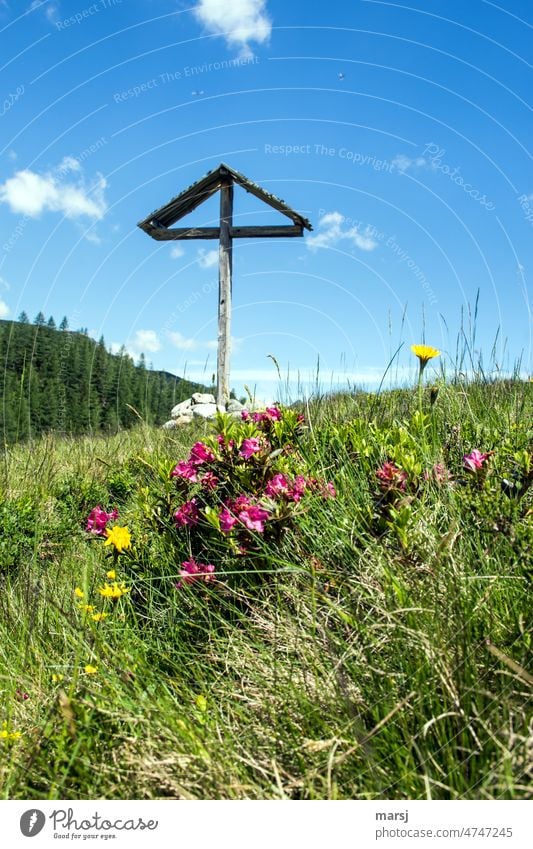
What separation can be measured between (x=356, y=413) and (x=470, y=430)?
1.66m

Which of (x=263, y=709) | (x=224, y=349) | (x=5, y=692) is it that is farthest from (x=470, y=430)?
(x=224, y=349)

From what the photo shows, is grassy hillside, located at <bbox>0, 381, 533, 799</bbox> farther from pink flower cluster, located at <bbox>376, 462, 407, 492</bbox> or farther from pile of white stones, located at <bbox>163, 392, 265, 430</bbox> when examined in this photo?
pile of white stones, located at <bbox>163, 392, 265, 430</bbox>

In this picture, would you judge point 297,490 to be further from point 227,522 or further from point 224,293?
point 224,293

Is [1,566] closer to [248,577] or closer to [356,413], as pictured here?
[248,577]

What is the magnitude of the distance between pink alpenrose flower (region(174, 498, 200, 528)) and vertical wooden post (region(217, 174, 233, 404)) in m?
7.13

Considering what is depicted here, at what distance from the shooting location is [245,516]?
242cm

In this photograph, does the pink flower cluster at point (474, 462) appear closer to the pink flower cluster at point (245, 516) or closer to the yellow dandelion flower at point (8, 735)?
the pink flower cluster at point (245, 516)

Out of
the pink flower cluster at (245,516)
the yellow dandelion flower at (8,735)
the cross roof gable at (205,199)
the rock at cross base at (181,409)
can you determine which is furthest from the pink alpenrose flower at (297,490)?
the rock at cross base at (181,409)

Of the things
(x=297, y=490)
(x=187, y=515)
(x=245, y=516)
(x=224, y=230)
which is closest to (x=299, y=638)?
(x=245, y=516)

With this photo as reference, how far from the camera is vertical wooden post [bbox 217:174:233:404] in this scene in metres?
9.83

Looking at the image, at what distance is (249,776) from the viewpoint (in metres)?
1.62

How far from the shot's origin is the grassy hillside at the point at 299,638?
1488mm

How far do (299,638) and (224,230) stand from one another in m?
8.78

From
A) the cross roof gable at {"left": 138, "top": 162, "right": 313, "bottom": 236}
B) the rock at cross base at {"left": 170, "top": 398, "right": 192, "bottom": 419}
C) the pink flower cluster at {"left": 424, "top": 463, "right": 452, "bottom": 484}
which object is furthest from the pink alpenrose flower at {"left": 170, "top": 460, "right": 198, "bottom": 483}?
the rock at cross base at {"left": 170, "top": 398, "right": 192, "bottom": 419}
